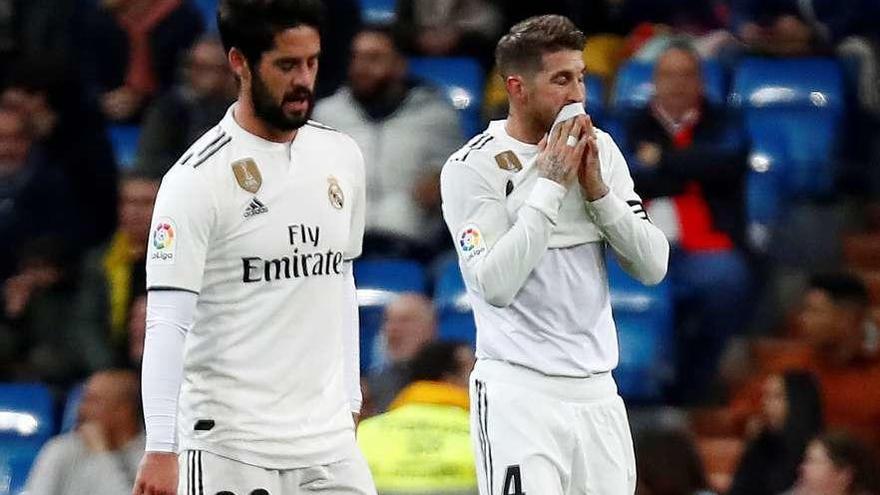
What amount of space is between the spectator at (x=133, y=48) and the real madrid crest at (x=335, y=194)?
227 inches

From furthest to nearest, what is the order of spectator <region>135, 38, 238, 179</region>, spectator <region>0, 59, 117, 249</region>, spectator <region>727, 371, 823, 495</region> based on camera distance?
spectator <region>135, 38, 238, 179</region>
spectator <region>0, 59, 117, 249</region>
spectator <region>727, 371, 823, 495</region>

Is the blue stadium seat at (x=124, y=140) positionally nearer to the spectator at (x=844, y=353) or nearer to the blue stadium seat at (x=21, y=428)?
the blue stadium seat at (x=21, y=428)

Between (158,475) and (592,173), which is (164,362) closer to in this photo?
(158,475)

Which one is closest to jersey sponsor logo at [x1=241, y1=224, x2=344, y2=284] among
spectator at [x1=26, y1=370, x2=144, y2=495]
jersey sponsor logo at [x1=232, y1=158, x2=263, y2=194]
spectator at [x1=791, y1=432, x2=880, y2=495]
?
jersey sponsor logo at [x1=232, y1=158, x2=263, y2=194]

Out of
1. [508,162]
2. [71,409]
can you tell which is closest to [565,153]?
[508,162]

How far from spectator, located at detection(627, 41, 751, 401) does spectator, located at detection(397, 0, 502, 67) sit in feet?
5.14

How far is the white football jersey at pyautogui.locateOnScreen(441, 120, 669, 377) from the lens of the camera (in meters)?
5.41

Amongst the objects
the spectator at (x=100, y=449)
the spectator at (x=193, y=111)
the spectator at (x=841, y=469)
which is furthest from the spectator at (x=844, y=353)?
the spectator at (x=193, y=111)

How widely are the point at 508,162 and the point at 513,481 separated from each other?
885 mm

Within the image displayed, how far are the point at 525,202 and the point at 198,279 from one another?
994mm

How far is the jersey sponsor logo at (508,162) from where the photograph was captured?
557 cm

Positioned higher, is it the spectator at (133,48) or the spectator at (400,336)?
the spectator at (133,48)

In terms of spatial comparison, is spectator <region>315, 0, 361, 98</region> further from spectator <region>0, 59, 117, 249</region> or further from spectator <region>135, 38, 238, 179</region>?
spectator <region>0, 59, 117, 249</region>

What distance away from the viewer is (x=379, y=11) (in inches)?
440
